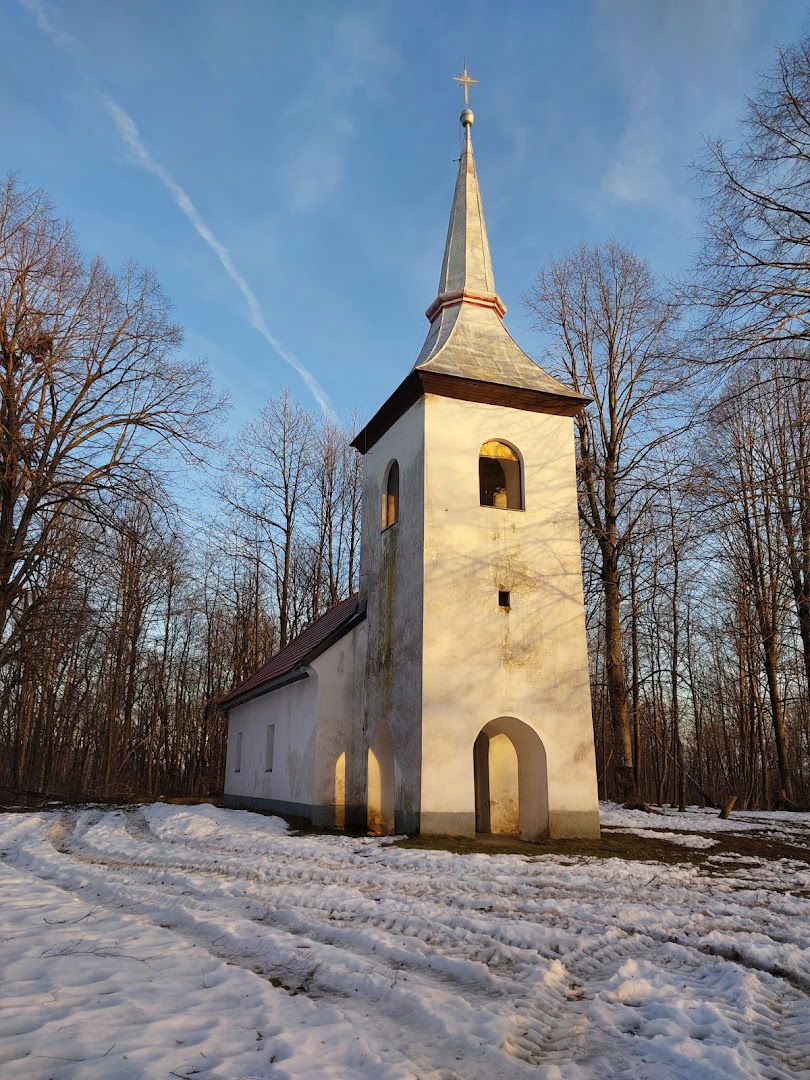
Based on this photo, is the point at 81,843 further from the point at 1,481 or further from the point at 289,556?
the point at 289,556

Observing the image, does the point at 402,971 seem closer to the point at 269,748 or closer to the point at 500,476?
the point at 500,476

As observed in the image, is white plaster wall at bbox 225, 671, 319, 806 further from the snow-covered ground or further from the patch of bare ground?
the snow-covered ground

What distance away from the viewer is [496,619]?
1446 centimetres

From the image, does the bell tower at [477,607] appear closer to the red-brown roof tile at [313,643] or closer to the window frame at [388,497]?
the window frame at [388,497]

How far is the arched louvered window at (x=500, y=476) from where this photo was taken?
15.8 m

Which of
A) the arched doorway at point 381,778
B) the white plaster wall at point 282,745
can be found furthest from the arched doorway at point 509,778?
the white plaster wall at point 282,745

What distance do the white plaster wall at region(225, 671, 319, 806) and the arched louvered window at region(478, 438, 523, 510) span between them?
539 centimetres

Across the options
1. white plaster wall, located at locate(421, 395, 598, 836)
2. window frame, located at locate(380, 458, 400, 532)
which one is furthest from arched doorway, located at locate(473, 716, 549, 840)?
window frame, located at locate(380, 458, 400, 532)

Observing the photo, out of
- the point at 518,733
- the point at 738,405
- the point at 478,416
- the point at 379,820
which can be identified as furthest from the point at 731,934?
the point at 478,416

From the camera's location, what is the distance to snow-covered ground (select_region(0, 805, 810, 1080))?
372 centimetres

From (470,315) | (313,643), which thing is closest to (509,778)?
(313,643)

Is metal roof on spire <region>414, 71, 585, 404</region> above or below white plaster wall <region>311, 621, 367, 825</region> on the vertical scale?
above

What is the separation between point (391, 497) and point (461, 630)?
13.8 feet

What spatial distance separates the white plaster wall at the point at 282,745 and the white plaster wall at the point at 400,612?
141 centimetres
